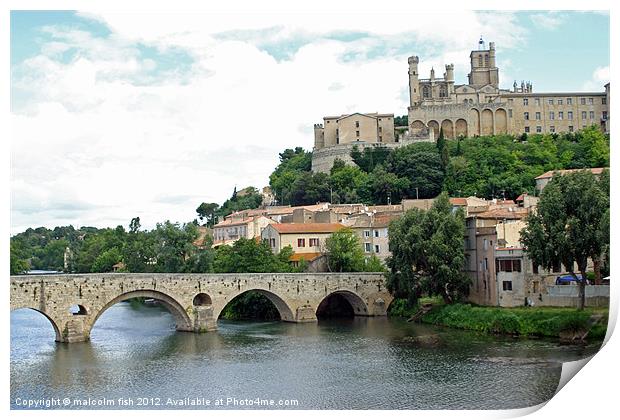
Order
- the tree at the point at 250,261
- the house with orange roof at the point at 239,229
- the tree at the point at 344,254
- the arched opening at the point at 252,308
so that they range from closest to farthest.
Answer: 1. the arched opening at the point at 252,308
2. the tree at the point at 250,261
3. the tree at the point at 344,254
4. the house with orange roof at the point at 239,229

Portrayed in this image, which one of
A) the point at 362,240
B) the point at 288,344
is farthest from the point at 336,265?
the point at 288,344

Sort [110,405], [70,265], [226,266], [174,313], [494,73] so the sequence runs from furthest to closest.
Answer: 1. [494,73]
2. [70,265]
3. [226,266]
4. [174,313]
5. [110,405]

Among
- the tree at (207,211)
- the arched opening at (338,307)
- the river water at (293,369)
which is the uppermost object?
the tree at (207,211)

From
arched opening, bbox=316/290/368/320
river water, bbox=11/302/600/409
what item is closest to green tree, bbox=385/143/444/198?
arched opening, bbox=316/290/368/320

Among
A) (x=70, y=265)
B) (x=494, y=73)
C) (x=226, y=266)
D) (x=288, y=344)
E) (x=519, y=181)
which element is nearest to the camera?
(x=288, y=344)

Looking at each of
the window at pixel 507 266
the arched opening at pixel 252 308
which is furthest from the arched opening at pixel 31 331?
the window at pixel 507 266

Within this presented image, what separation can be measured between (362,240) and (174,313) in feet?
51.4

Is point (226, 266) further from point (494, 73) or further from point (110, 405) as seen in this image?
point (494, 73)

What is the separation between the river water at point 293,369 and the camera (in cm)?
2059

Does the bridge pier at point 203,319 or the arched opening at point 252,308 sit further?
the arched opening at point 252,308

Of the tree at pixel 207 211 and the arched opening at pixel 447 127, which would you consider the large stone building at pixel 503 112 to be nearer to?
the arched opening at pixel 447 127

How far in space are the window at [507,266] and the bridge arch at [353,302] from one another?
8021 mm

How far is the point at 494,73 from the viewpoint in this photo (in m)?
76.8

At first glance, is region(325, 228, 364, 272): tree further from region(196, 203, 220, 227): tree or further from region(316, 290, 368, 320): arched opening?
region(196, 203, 220, 227): tree
